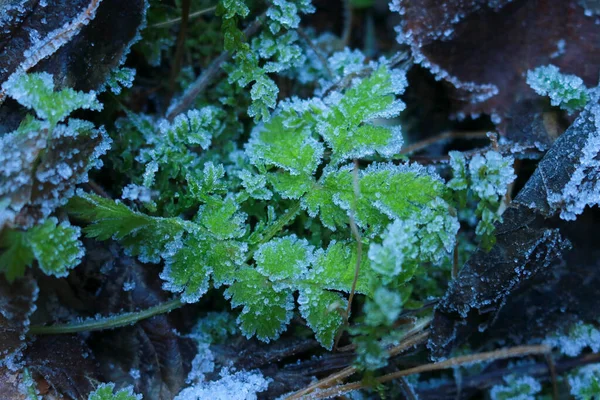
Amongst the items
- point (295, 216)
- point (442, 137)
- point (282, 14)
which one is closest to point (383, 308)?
point (295, 216)

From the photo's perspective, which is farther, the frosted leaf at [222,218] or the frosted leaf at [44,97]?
the frosted leaf at [222,218]

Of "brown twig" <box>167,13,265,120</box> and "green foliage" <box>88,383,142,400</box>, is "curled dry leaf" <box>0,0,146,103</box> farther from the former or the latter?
"green foliage" <box>88,383,142,400</box>

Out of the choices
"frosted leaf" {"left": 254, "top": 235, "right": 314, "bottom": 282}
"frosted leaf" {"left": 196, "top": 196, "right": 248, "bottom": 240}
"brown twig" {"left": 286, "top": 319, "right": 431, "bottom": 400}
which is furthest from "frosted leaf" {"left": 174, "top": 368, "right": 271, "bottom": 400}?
"frosted leaf" {"left": 196, "top": 196, "right": 248, "bottom": 240}

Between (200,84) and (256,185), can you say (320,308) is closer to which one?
(256,185)

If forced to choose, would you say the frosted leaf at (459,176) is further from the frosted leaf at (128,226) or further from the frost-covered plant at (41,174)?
the frost-covered plant at (41,174)

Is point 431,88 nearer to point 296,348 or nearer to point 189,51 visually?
point 189,51

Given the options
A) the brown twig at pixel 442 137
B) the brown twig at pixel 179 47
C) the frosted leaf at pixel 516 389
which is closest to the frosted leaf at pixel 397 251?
the brown twig at pixel 442 137
